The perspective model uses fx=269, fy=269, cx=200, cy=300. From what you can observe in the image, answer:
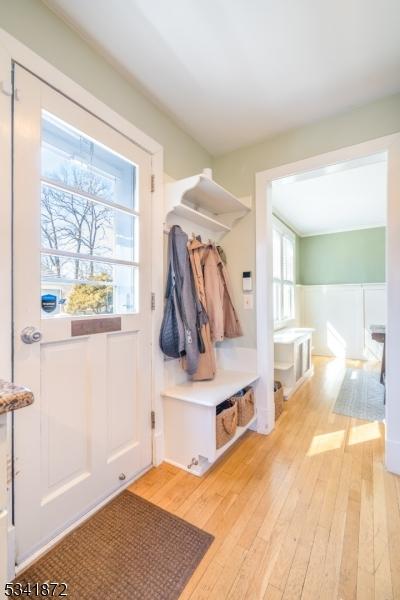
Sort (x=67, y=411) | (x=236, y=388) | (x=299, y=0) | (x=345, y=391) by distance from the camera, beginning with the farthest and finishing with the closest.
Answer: (x=345, y=391)
(x=236, y=388)
(x=67, y=411)
(x=299, y=0)

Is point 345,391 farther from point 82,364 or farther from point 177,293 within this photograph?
point 82,364

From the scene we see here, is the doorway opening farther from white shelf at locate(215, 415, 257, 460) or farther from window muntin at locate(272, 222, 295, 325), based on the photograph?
white shelf at locate(215, 415, 257, 460)

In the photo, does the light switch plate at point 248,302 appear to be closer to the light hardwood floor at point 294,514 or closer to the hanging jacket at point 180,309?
the hanging jacket at point 180,309

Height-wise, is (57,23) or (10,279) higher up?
(57,23)

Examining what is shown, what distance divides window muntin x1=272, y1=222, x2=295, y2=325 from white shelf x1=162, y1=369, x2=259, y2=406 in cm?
197

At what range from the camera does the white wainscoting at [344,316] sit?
5051mm

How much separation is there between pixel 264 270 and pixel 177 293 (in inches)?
32.6

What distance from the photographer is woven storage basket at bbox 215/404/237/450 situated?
178 centimetres

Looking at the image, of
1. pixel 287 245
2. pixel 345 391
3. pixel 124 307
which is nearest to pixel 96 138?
pixel 124 307

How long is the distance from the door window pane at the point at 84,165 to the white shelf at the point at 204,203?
0.28 metres

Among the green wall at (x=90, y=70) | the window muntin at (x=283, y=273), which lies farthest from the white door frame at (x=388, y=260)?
the window muntin at (x=283, y=273)

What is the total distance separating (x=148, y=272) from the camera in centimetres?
179

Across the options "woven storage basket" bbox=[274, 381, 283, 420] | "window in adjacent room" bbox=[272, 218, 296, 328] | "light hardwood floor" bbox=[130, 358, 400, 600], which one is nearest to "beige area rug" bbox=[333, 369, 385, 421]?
"light hardwood floor" bbox=[130, 358, 400, 600]

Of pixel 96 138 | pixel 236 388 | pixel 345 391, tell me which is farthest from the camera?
pixel 345 391
